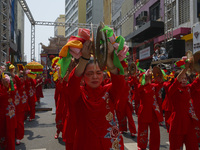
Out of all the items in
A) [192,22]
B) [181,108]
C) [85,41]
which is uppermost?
[192,22]

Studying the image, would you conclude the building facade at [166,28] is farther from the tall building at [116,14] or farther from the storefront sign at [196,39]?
the tall building at [116,14]

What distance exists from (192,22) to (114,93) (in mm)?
12661

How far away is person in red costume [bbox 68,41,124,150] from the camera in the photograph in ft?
7.04

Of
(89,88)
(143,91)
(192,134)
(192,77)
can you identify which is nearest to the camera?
(89,88)

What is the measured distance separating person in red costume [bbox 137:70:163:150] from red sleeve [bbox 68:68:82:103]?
2.75 meters

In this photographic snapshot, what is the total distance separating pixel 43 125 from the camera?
26.0 ft

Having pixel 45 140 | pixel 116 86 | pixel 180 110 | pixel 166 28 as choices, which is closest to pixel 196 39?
pixel 166 28

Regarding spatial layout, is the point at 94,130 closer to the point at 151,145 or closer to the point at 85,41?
the point at 85,41

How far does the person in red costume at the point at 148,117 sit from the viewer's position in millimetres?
4418

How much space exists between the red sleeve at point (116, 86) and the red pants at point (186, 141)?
87.9 inches

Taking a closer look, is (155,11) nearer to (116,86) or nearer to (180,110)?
(180,110)

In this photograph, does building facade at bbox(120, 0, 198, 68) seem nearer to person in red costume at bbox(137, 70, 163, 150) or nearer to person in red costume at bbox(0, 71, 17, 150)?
person in red costume at bbox(137, 70, 163, 150)

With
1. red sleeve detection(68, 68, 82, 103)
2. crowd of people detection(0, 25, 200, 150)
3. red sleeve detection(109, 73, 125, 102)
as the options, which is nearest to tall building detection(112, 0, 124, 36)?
crowd of people detection(0, 25, 200, 150)

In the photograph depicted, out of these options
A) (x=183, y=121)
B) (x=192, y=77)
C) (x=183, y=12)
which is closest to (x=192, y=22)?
(x=183, y=12)
